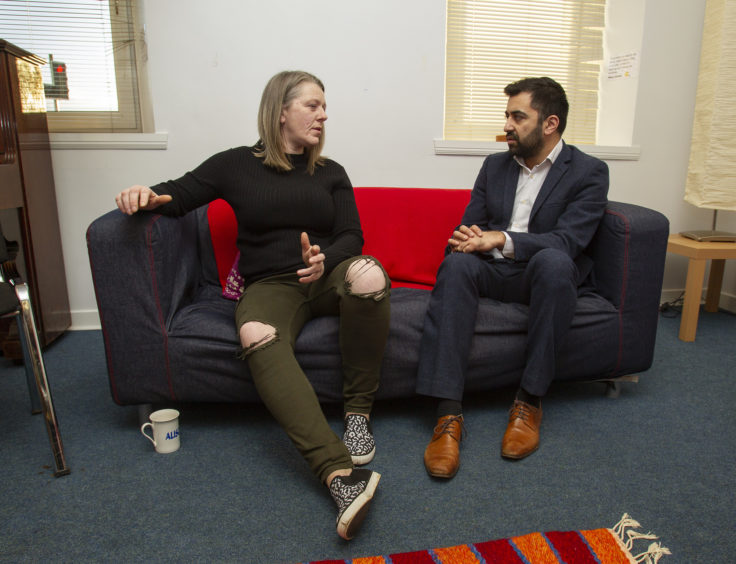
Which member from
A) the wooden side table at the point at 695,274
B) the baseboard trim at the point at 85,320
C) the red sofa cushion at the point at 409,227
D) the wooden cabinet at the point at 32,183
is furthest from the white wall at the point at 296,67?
the wooden side table at the point at 695,274

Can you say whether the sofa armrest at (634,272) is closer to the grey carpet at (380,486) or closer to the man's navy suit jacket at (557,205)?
the man's navy suit jacket at (557,205)

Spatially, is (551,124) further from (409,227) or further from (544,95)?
(409,227)

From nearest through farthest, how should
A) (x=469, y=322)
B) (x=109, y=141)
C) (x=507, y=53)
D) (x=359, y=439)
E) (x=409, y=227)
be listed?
1. (x=359, y=439)
2. (x=469, y=322)
3. (x=409, y=227)
4. (x=109, y=141)
5. (x=507, y=53)

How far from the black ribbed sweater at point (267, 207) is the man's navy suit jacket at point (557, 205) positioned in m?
0.51

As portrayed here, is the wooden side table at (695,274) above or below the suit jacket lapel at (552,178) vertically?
below

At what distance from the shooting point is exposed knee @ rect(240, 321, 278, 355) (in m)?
1.33

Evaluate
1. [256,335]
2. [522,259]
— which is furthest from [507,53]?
[256,335]

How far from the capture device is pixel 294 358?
1.34 metres

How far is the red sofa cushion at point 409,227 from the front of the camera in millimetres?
2066

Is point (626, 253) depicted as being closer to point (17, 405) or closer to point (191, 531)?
point (191, 531)

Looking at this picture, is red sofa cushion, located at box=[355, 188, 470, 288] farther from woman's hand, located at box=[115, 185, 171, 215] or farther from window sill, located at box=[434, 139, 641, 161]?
woman's hand, located at box=[115, 185, 171, 215]

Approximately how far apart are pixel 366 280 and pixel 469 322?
1.19 ft

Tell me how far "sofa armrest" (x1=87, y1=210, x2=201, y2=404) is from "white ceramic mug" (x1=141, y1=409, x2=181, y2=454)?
84 millimetres

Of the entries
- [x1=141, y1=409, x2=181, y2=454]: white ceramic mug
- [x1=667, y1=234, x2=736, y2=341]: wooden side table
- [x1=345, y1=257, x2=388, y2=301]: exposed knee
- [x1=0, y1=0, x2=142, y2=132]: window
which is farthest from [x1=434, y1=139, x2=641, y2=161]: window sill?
[x1=141, y1=409, x2=181, y2=454]: white ceramic mug
